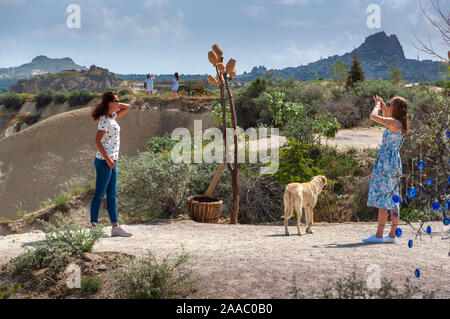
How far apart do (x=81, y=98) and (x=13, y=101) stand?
35.7 ft

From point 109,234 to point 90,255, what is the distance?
203cm

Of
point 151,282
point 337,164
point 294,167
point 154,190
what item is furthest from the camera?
point 337,164

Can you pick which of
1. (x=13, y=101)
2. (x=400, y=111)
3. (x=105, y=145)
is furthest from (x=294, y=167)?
(x=13, y=101)

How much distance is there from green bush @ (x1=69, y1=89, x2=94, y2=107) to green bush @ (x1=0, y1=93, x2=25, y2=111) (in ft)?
28.1

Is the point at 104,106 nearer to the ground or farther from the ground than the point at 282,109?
nearer to the ground

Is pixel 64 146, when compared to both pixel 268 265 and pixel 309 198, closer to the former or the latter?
pixel 309 198

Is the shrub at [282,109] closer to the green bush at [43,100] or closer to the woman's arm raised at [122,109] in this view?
the woman's arm raised at [122,109]

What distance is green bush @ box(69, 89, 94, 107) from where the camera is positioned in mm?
37062

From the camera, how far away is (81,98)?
3728 cm

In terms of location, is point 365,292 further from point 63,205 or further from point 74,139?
point 74,139

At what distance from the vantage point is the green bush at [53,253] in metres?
4.66

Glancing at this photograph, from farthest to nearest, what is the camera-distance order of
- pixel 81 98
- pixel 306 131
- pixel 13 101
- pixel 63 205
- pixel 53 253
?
1. pixel 13 101
2. pixel 81 98
3. pixel 63 205
4. pixel 306 131
5. pixel 53 253

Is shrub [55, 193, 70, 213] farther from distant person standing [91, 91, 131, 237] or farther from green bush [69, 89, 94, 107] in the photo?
green bush [69, 89, 94, 107]
